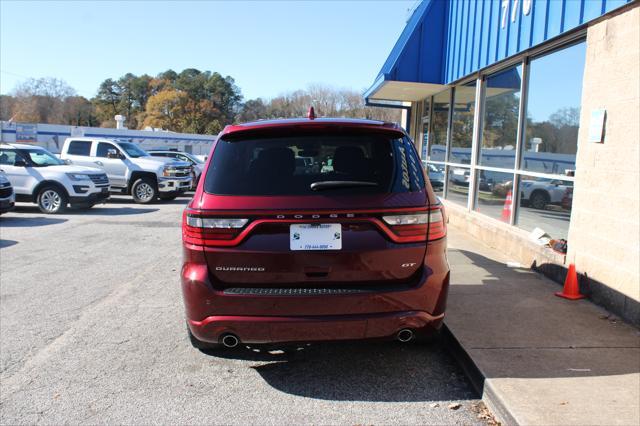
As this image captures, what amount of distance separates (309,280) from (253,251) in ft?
1.33

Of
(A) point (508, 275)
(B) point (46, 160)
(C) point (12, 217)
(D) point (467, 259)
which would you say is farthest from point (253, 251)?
(B) point (46, 160)

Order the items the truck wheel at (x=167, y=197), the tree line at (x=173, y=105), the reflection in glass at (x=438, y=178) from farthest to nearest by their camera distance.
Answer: the tree line at (x=173, y=105) → the truck wheel at (x=167, y=197) → the reflection in glass at (x=438, y=178)

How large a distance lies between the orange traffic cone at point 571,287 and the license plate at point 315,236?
343cm

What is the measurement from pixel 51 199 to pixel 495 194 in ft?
36.7

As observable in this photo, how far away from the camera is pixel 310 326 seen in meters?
3.31

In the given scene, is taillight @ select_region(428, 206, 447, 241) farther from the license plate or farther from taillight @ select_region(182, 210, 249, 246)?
taillight @ select_region(182, 210, 249, 246)

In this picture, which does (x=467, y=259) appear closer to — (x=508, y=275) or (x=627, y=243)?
(x=508, y=275)

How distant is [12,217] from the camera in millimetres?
12852

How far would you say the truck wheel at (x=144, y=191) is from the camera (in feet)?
54.7

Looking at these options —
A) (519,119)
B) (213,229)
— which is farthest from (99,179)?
(213,229)

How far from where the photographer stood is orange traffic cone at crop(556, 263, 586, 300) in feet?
18.1

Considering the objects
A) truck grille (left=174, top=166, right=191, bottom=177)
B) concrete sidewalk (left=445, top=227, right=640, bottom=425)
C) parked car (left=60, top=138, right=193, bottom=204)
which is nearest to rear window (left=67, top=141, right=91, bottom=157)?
parked car (left=60, top=138, right=193, bottom=204)

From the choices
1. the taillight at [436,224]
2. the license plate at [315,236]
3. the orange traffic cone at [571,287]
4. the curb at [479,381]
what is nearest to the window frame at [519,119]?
the orange traffic cone at [571,287]

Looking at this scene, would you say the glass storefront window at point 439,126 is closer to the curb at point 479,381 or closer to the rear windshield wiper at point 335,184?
the curb at point 479,381
